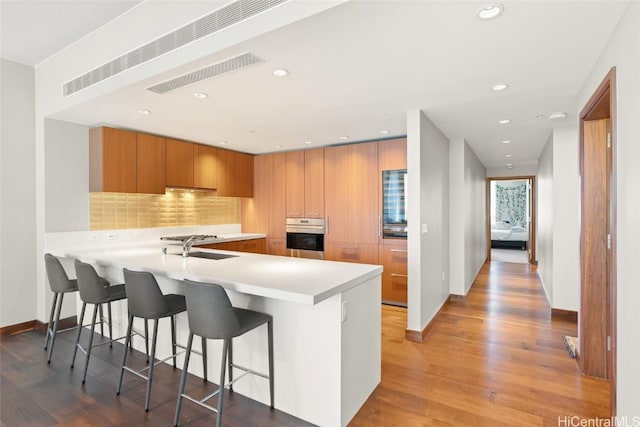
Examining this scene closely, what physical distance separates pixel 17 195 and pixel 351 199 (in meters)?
3.99

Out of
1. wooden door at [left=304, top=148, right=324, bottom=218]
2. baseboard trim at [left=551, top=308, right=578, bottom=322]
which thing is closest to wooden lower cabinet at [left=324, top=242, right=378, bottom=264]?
wooden door at [left=304, top=148, right=324, bottom=218]

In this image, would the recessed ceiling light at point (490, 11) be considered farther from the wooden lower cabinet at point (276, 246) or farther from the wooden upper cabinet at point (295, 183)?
the wooden lower cabinet at point (276, 246)

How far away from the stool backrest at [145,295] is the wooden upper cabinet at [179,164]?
8.51 ft

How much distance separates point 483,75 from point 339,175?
271 centimetres

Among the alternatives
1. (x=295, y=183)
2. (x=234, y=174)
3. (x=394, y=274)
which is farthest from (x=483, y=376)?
(x=234, y=174)

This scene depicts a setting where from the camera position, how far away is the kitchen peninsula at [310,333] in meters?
1.97

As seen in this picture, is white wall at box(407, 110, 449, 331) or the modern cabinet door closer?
white wall at box(407, 110, 449, 331)

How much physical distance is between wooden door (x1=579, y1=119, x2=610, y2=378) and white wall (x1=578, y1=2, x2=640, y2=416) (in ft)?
3.03

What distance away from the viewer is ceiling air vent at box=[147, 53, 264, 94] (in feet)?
7.18

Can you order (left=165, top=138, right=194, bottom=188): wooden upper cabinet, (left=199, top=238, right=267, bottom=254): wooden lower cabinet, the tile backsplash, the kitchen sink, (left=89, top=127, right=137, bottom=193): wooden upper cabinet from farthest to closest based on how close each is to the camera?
(left=199, top=238, right=267, bottom=254): wooden lower cabinet < (left=165, top=138, right=194, bottom=188): wooden upper cabinet < the tile backsplash < (left=89, top=127, right=137, bottom=193): wooden upper cabinet < the kitchen sink

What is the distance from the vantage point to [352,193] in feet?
15.9

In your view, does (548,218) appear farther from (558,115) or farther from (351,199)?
(351,199)

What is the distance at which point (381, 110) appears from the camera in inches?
133

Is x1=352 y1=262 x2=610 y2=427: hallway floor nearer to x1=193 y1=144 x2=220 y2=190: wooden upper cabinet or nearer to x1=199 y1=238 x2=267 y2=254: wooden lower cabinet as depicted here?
x1=199 y1=238 x2=267 y2=254: wooden lower cabinet
